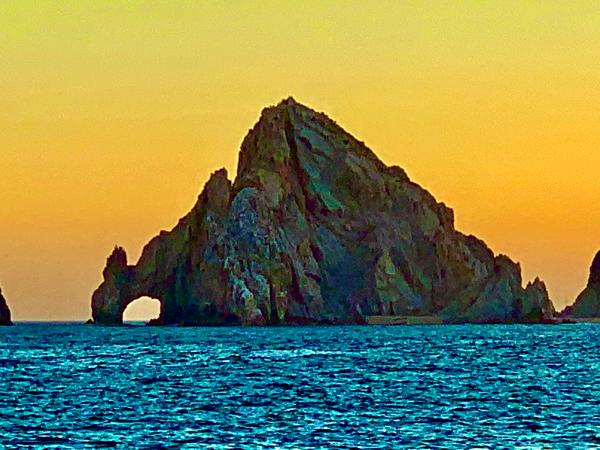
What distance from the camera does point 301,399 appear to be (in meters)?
74.9

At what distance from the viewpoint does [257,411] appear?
6806 centimetres

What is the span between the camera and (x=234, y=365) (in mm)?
110938

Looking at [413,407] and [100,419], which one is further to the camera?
[413,407]

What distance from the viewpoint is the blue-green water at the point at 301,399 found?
5662cm

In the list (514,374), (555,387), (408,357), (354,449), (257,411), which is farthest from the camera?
(408,357)

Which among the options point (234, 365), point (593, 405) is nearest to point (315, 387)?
point (593, 405)

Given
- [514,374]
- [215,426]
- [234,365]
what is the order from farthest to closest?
[234,365], [514,374], [215,426]

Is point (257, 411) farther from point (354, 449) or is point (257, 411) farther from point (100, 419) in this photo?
point (354, 449)

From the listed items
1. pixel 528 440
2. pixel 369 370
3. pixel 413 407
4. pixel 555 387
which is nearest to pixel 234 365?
pixel 369 370

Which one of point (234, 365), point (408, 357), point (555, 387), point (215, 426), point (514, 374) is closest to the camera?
point (215, 426)

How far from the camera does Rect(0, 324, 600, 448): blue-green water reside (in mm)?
56625

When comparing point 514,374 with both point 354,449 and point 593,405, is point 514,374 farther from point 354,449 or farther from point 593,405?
point 354,449

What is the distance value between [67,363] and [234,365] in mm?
14325

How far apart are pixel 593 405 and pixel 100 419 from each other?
79.8 ft
